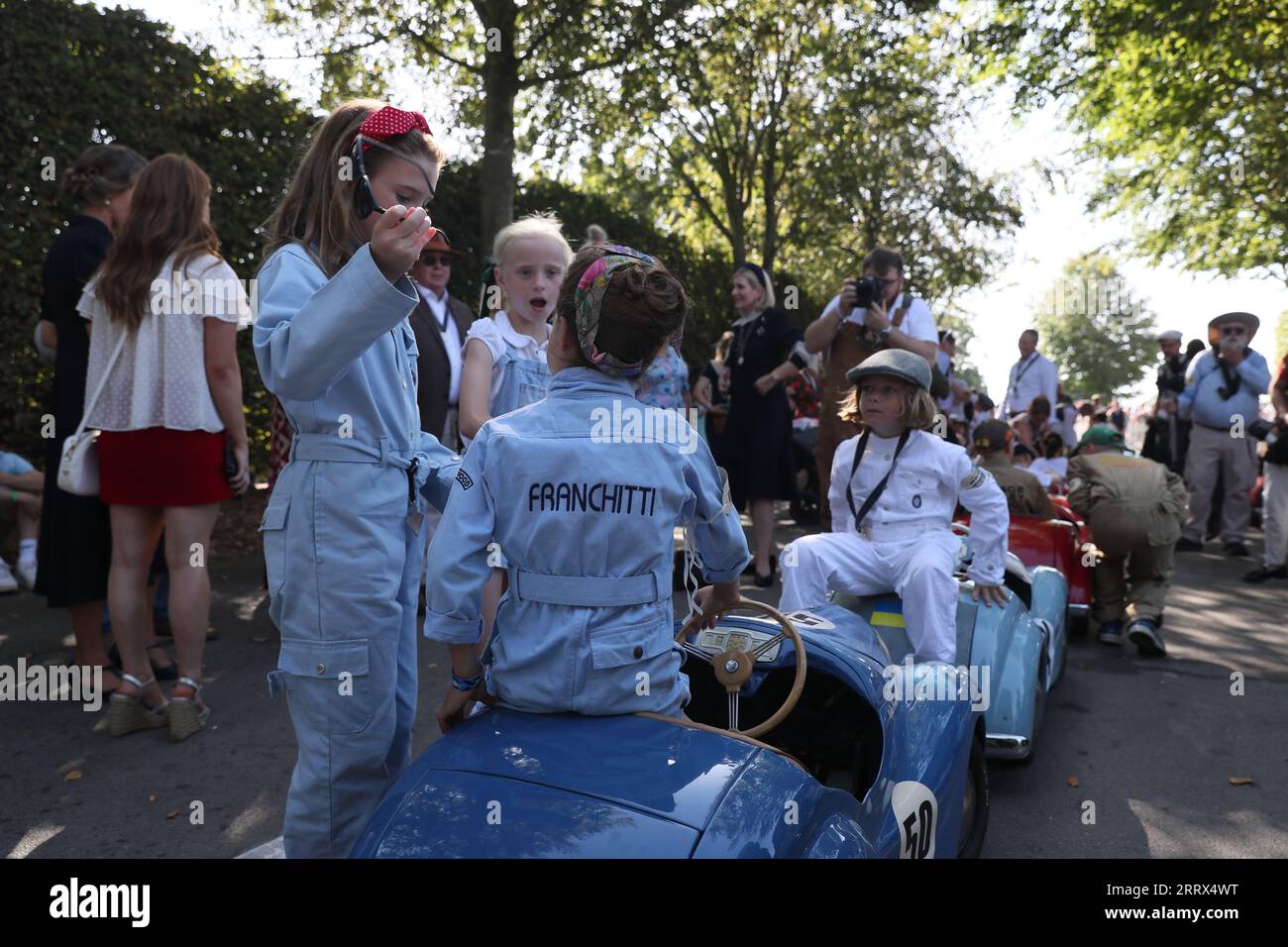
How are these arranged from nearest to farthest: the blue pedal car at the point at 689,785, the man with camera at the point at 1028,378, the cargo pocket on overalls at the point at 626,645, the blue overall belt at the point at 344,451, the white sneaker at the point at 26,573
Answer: the blue pedal car at the point at 689,785 → the cargo pocket on overalls at the point at 626,645 → the blue overall belt at the point at 344,451 → the white sneaker at the point at 26,573 → the man with camera at the point at 1028,378

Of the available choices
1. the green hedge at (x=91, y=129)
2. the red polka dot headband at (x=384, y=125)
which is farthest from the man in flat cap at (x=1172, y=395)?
the red polka dot headband at (x=384, y=125)

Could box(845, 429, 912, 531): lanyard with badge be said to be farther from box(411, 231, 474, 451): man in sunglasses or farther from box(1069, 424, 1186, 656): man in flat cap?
box(411, 231, 474, 451): man in sunglasses

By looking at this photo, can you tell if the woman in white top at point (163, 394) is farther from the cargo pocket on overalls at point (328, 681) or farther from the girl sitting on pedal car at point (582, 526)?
the girl sitting on pedal car at point (582, 526)

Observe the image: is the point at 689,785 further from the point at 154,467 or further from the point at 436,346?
the point at 436,346

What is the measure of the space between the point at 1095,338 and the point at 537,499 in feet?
267

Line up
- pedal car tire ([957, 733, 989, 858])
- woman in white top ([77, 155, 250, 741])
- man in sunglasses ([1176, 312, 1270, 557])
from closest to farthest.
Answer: pedal car tire ([957, 733, 989, 858]), woman in white top ([77, 155, 250, 741]), man in sunglasses ([1176, 312, 1270, 557])

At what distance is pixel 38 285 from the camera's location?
739 cm

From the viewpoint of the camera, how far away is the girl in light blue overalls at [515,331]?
12.0 ft

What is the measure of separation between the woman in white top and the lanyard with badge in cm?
289

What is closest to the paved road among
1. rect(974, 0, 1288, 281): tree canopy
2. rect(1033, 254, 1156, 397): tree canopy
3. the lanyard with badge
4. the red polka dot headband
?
the lanyard with badge

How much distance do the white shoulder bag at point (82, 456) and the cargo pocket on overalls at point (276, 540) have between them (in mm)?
2445

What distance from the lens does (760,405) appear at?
769 cm

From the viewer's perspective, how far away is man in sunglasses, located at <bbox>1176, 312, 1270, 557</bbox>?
9.66m
